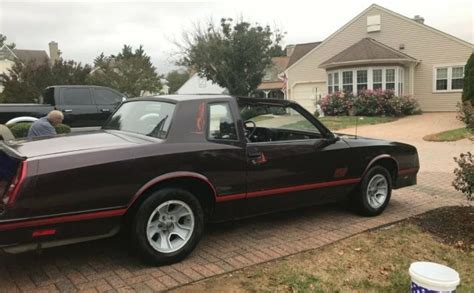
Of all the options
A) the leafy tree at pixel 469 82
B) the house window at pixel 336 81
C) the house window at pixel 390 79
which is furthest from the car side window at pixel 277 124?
the house window at pixel 336 81

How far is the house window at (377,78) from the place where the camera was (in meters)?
24.5

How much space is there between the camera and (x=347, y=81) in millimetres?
25172

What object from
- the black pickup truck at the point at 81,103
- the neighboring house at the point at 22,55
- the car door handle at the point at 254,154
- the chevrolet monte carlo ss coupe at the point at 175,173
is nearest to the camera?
the chevrolet monte carlo ss coupe at the point at 175,173

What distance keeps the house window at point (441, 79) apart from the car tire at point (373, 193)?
21550 mm

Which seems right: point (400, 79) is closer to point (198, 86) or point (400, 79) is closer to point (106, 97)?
point (106, 97)

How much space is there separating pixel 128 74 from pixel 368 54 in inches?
793

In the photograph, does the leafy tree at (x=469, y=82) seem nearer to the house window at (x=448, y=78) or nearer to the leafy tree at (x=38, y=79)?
the house window at (x=448, y=78)

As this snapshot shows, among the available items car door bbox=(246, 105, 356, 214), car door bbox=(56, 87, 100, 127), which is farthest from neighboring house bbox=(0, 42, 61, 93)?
car door bbox=(246, 105, 356, 214)

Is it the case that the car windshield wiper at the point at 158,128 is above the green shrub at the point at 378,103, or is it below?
above

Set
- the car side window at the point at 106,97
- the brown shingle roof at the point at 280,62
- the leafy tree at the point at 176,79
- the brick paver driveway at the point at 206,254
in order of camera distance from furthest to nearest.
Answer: the leafy tree at the point at 176,79
the brown shingle roof at the point at 280,62
the car side window at the point at 106,97
the brick paver driveway at the point at 206,254

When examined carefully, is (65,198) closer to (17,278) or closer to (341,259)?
(17,278)

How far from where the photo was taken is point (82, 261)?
419 cm

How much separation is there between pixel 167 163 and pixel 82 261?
126cm

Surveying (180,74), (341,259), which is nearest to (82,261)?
(341,259)
